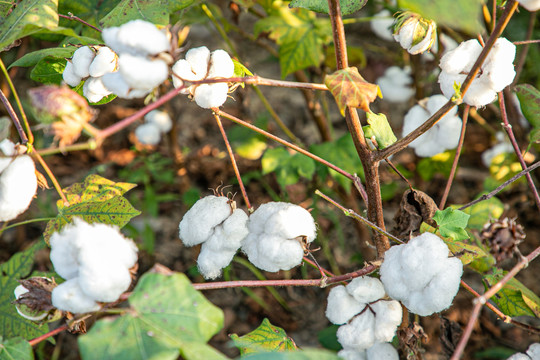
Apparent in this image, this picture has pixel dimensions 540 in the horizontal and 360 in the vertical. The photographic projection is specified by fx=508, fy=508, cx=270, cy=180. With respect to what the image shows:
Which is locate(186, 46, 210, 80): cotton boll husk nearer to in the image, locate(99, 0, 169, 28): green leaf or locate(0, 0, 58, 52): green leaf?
locate(99, 0, 169, 28): green leaf

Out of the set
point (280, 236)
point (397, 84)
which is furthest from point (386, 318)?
point (397, 84)

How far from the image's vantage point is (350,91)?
896 millimetres

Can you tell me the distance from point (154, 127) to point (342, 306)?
137 cm

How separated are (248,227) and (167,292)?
28 cm

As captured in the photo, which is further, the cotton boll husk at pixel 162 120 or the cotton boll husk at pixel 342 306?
the cotton boll husk at pixel 162 120

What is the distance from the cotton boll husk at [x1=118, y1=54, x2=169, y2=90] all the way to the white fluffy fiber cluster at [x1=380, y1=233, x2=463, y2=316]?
554 millimetres

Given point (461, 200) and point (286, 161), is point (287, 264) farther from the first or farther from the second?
point (461, 200)

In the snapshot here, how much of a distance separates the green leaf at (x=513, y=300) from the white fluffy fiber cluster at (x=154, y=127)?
4.73ft

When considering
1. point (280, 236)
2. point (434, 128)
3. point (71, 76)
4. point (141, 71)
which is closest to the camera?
point (141, 71)

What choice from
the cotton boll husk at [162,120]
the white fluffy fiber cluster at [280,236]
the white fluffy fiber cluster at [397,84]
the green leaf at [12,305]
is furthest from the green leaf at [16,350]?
the white fluffy fiber cluster at [397,84]

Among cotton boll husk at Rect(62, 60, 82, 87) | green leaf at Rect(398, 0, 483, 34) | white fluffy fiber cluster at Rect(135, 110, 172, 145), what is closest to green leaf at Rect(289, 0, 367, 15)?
green leaf at Rect(398, 0, 483, 34)

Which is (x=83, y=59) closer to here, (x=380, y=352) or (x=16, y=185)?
(x=16, y=185)

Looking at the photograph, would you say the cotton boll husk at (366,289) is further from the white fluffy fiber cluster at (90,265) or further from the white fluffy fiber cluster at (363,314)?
the white fluffy fiber cluster at (90,265)

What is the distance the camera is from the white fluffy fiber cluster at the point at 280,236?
100cm
